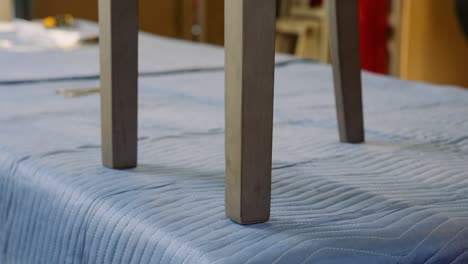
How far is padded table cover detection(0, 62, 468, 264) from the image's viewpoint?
68 cm

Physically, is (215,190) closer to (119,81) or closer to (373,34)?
(119,81)

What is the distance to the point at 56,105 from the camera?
130 centimetres

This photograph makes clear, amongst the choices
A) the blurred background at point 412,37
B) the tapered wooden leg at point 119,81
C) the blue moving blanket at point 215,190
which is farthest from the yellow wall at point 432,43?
the tapered wooden leg at point 119,81

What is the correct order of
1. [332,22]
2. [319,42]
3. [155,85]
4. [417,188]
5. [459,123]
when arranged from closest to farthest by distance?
[417,188] → [332,22] → [459,123] → [155,85] → [319,42]

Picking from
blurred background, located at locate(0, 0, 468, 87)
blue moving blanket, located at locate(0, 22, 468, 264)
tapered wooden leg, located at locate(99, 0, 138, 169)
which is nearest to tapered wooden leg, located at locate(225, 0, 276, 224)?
blue moving blanket, located at locate(0, 22, 468, 264)

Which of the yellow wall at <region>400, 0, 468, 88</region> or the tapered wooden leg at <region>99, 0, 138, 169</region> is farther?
the yellow wall at <region>400, 0, 468, 88</region>

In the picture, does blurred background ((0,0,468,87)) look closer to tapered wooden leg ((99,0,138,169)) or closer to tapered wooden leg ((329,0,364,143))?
tapered wooden leg ((329,0,364,143))

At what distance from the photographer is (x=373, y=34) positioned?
3.12m

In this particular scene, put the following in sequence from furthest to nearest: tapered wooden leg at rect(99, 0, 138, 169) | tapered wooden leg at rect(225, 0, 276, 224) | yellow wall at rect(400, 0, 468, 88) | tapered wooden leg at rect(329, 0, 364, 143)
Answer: yellow wall at rect(400, 0, 468, 88), tapered wooden leg at rect(329, 0, 364, 143), tapered wooden leg at rect(99, 0, 138, 169), tapered wooden leg at rect(225, 0, 276, 224)

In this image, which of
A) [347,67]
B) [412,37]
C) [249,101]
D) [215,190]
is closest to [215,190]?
[215,190]

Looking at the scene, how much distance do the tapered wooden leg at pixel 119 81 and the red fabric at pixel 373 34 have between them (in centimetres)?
230

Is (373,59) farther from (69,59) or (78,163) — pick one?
(78,163)

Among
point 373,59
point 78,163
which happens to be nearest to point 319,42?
point 373,59

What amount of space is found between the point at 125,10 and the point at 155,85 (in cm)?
67
